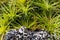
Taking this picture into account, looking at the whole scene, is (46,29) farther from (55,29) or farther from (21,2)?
(21,2)

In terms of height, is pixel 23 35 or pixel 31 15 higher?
pixel 31 15

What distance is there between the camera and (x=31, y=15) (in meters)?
2.22

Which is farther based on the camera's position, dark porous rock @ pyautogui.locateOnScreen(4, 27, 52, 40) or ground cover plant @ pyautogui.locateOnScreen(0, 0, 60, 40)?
ground cover plant @ pyautogui.locateOnScreen(0, 0, 60, 40)

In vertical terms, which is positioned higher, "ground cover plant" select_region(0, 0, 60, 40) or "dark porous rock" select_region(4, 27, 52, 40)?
"ground cover plant" select_region(0, 0, 60, 40)

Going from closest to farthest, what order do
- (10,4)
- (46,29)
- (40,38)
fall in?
(40,38) → (46,29) → (10,4)

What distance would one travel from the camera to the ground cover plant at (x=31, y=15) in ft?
6.86

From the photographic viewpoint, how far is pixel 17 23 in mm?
2148

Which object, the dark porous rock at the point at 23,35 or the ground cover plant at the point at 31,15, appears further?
the ground cover plant at the point at 31,15

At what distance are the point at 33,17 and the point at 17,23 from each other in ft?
0.75

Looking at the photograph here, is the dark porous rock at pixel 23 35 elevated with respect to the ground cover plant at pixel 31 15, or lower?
lower

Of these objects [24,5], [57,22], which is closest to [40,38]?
[57,22]

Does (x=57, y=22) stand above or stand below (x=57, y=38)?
above

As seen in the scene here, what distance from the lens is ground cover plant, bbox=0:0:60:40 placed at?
209 centimetres

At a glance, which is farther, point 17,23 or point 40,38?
point 17,23
